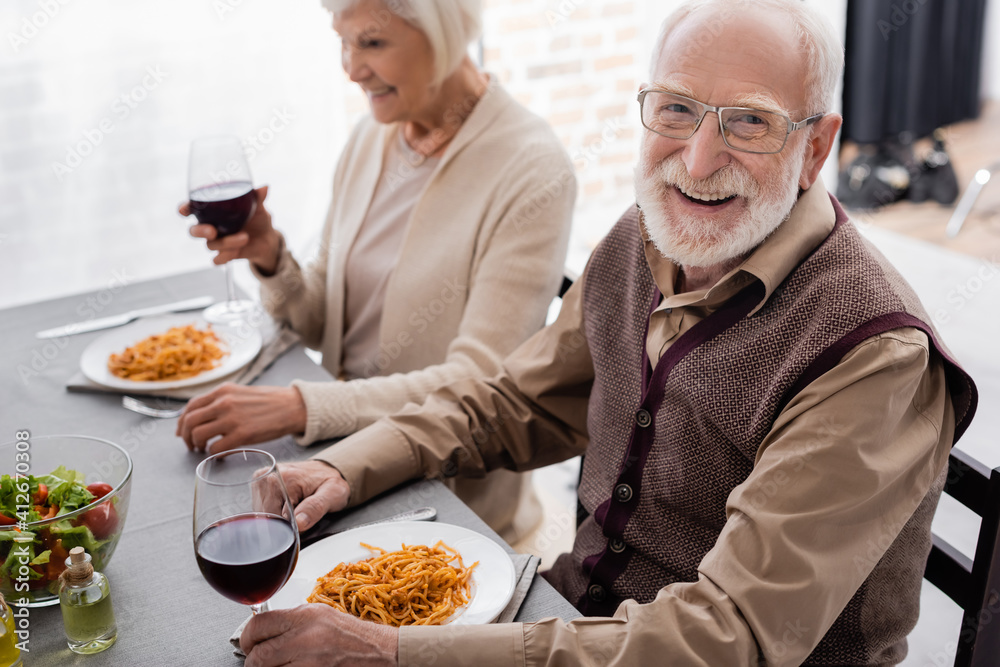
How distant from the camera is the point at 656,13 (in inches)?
153

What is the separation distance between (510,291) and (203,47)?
78.4 inches

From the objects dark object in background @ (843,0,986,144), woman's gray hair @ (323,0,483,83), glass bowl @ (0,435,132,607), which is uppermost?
woman's gray hair @ (323,0,483,83)

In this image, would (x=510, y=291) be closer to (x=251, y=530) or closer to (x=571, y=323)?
(x=571, y=323)

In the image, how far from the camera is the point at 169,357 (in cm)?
165

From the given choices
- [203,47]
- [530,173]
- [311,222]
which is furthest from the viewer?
[311,222]

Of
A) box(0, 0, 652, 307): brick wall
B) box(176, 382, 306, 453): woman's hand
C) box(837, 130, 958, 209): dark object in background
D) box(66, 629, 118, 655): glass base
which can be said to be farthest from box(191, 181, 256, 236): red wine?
box(837, 130, 958, 209): dark object in background

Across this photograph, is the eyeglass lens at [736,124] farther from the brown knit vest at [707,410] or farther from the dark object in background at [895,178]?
the dark object in background at [895,178]

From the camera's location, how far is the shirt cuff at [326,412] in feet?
4.67

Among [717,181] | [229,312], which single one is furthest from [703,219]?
[229,312]

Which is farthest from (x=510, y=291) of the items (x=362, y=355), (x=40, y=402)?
(x=40, y=402)

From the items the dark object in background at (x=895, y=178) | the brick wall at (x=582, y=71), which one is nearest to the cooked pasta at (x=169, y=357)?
the brick wall at (x=582, y=71)

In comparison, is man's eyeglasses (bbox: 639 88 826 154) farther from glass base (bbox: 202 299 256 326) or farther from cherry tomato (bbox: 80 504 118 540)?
glass base (bbox: 202 299 256 326)

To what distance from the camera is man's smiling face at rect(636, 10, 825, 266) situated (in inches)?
44.9

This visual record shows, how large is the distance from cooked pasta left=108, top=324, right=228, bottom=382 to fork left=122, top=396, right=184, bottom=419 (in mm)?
58
